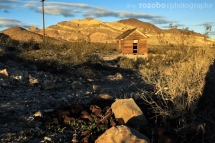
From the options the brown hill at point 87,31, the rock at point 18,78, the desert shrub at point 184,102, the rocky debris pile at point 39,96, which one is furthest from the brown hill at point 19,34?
the desert shrub at point 184,102

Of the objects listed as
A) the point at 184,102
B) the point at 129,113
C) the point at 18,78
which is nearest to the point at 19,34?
the point at 18,78

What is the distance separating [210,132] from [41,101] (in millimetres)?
4459

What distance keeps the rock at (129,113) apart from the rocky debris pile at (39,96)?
846 mm

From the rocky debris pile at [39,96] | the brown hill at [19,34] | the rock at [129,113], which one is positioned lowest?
the rocky debris pile at [39,96]

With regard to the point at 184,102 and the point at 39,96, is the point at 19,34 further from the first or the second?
the point at 184,102

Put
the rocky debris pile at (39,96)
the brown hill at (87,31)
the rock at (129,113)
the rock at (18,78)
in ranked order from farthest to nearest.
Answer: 1. the brown hill at (87,31)
2. the rock at (18,78)
3. the rock at (129,113)
4. the rocky debris pile at (39,96)

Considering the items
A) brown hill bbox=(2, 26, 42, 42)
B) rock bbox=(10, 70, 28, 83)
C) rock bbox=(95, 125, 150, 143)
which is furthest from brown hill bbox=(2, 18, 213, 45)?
rock bbox=(95, 125, 150, 143)

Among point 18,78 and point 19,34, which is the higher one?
point 19,34

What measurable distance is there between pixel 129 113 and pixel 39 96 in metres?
3.49

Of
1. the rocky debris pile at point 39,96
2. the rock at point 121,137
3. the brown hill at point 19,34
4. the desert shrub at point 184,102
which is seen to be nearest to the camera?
the rock at point 121,137

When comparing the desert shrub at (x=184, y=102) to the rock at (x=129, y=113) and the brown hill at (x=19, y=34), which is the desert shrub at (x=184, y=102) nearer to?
the rock at (x=129, y=113)

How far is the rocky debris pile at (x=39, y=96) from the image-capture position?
573 cm

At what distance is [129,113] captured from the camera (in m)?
6.14

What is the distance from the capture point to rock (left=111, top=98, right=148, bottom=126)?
607cm
